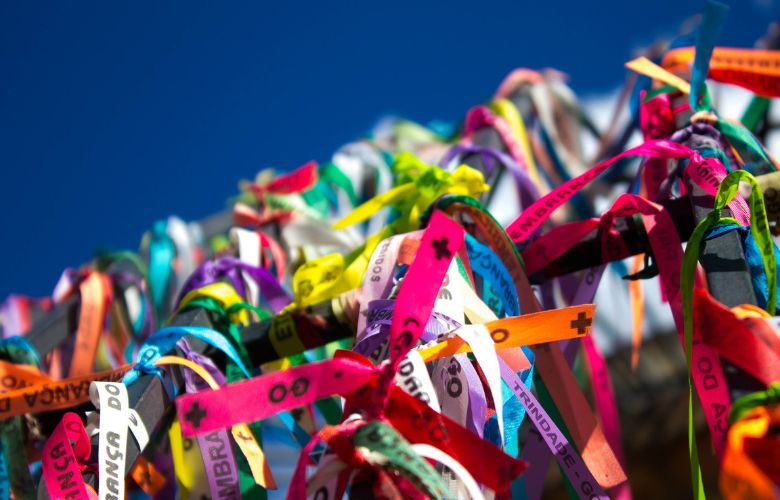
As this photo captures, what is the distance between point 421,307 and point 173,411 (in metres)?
0.33

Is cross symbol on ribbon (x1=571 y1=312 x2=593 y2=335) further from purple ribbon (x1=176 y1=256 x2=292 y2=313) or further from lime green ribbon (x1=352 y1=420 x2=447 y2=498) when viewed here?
purple ribbon (x1=176 y1=256 x2=292 y2=313)

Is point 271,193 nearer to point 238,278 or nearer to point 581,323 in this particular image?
point 238,278

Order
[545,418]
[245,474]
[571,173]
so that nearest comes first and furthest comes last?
1. [545,418]
2. [245,474]
3. [571,173]

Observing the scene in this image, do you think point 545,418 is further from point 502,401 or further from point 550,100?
point 550,100

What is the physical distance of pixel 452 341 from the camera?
23.3 inches

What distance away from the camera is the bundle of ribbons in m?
0.53

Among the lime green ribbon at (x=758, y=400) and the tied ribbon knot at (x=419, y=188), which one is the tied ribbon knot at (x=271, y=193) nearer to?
the tied ribbon knot at (x=419, y=188)

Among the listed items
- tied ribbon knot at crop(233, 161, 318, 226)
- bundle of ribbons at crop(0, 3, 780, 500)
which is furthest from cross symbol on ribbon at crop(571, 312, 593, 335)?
tied ribbon knot at crop(233, 161, 318, 226)

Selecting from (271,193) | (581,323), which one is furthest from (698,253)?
(271,193)

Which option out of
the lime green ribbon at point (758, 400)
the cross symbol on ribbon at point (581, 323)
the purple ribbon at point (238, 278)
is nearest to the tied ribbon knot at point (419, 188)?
the purple ribbon at point (238, 278)

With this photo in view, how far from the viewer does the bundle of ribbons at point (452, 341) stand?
526 mm

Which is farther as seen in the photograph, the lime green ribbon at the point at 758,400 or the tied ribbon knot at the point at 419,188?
the tied ribbon knot at the point at 419,188

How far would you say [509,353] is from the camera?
655 millimetres

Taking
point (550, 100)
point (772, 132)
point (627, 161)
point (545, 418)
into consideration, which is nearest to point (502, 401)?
point (545, 418)
